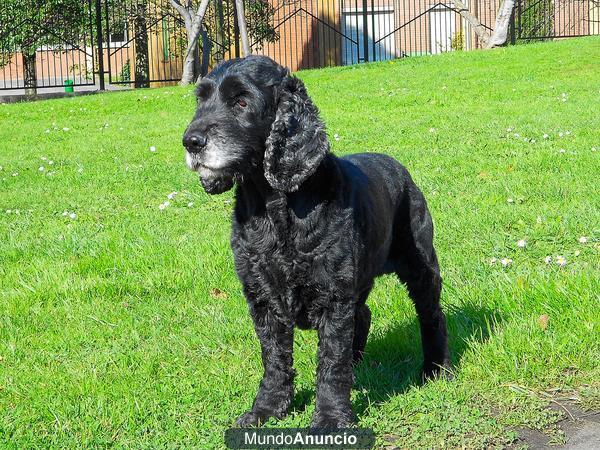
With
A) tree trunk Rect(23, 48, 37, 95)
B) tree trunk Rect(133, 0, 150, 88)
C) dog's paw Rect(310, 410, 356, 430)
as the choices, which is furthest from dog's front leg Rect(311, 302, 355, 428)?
tree trunk Rect(23, 48, 37, 95)

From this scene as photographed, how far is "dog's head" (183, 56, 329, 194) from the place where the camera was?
11.4 ft

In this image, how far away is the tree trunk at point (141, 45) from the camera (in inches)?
993

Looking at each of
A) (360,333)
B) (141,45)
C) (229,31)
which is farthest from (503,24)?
(360,333)

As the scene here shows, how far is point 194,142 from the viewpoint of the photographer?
344 centimetres

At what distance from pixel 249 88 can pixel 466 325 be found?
216 centimetres

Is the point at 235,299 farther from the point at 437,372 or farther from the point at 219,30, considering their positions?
the point at 219,30

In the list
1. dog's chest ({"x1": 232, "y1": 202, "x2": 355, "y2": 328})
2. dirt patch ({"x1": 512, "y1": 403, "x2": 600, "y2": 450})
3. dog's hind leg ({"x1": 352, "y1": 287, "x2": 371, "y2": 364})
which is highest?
dog's chest ({"x1": 232, "y1": 202, "x2": 355, "y2": 328})

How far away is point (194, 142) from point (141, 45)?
24029 millimetres

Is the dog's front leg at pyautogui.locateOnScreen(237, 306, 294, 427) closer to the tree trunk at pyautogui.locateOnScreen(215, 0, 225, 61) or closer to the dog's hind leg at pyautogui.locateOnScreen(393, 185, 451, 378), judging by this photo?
the dog's hind leg at pyautogui.locateOnScreen(393, 185, 451, 378)

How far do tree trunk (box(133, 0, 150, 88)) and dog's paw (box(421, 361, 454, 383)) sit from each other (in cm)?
2147

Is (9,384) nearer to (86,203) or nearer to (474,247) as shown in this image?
(474,247)

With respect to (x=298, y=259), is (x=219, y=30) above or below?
above

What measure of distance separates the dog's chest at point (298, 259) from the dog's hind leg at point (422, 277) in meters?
0.85

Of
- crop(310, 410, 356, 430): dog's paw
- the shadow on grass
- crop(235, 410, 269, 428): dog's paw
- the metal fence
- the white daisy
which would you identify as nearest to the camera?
crop(310, 410, 356, 430): dog's paw
